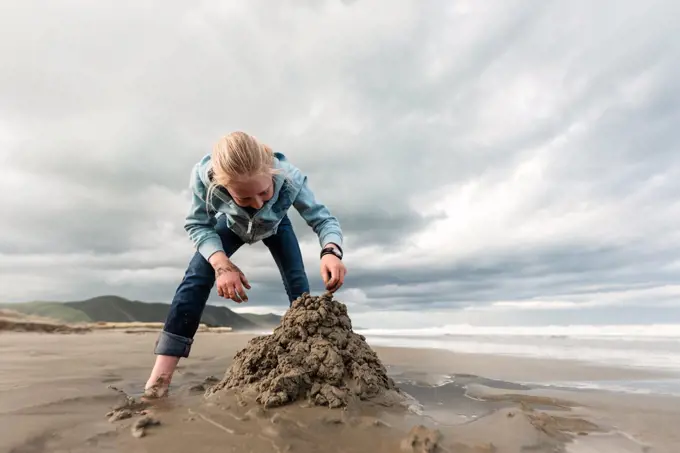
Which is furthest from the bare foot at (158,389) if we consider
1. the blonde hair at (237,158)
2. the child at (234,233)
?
the blonde hair at (237,158)

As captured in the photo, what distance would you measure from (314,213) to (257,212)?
39 centimetres

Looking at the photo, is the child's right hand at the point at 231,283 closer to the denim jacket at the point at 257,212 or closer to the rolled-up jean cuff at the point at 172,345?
the denim jacket at the point at 257,212

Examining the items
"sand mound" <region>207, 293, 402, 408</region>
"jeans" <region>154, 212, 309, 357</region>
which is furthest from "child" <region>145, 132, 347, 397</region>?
"sand mound" <region>207, 293, 402, 408</region>

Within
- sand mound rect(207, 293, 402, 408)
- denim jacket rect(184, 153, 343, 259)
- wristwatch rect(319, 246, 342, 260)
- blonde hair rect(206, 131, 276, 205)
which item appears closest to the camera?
sand mound rect(207, 293, 402, 408)

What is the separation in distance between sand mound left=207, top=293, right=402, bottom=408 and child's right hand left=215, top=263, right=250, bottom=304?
0.83 feet

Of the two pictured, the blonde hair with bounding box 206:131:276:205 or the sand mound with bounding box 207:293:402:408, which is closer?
the sand mound with bounding box 207:293:402:408

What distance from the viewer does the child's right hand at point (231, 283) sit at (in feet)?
7.73

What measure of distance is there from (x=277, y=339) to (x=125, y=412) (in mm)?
705

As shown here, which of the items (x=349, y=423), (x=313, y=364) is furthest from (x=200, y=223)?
(x=349, y=423)

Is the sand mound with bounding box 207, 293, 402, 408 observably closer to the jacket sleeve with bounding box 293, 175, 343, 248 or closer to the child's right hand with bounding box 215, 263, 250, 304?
the child's right hand with bounding box 215, 263, 250, 304

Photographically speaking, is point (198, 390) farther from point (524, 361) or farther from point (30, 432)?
point (524, 361)

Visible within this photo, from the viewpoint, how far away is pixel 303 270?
3.21 m

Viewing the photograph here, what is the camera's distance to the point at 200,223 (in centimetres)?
294

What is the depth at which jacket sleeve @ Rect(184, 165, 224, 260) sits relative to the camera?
9.20 feet
